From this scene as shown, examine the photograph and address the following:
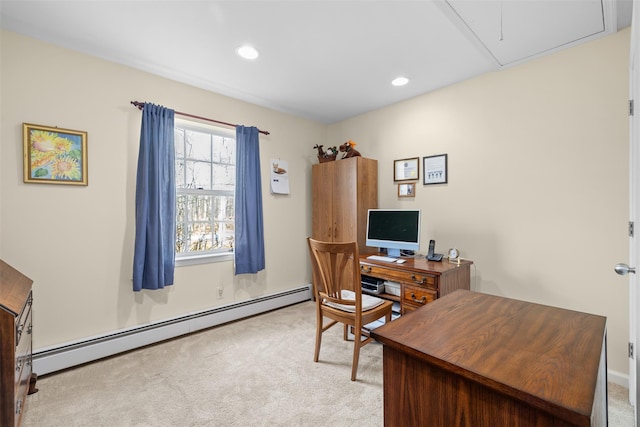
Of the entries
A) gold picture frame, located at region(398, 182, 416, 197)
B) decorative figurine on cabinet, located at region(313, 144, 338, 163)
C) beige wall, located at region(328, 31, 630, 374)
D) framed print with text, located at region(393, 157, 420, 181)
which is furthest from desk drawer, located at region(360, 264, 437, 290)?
decorative figurine on cabinet, located at region(313, 144, 338, 163)

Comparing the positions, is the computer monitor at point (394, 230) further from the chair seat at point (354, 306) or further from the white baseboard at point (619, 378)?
the white baseboard at point (619, 378)

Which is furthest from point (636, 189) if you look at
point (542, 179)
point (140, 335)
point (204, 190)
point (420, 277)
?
point (140, 335)

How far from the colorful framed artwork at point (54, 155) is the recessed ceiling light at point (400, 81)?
110 inches

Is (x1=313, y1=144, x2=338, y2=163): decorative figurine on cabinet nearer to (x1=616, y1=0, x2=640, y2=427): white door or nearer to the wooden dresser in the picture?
(x1=616, y1=0, x2=640, y2=427): white door

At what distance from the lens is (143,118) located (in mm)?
2570

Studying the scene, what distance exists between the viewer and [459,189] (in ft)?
9.48

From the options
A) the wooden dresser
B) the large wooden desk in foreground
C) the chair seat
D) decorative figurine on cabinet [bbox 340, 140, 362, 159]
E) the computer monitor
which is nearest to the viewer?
the large wooden desk in foreground

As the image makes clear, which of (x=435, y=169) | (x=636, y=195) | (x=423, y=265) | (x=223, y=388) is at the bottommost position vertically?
(x=223, y=388)

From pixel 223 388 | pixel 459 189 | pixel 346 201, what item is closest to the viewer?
pixel 223 388

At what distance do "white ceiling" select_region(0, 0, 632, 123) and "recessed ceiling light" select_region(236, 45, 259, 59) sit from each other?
0.06 meters

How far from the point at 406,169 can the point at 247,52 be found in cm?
201

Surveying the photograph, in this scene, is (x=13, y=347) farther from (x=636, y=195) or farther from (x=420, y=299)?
(x=636, y=195)

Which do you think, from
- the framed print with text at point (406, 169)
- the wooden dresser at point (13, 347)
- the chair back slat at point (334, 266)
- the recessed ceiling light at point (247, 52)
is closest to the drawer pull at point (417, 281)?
the chair back slat at point (334, 266)

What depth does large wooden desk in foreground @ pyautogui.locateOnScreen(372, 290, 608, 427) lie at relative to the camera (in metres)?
0.68
